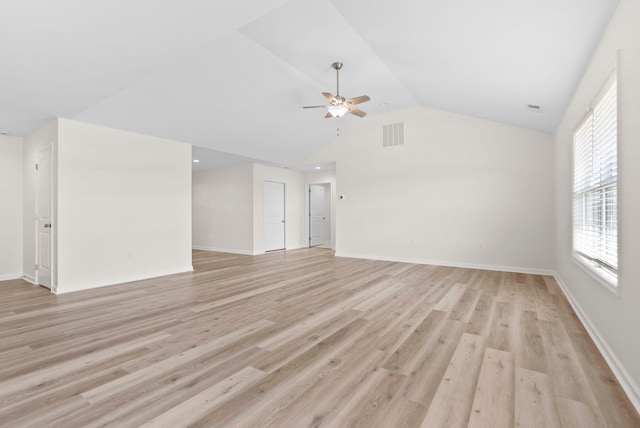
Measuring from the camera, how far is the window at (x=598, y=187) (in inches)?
93.7

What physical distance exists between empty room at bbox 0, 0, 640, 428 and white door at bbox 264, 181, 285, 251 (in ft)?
5.68

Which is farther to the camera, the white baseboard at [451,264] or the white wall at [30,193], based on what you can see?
the white baseboard at [451,264]

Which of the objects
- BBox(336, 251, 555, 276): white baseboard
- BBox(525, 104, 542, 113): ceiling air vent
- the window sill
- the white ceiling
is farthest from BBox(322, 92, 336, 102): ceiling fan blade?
BBox(336, 251, 555, 276): white baseboard

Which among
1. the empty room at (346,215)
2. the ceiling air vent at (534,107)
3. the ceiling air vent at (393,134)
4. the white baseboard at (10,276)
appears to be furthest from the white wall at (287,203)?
the ceiling air vent at (534,107)

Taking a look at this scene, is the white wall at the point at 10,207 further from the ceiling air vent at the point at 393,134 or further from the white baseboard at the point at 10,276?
the ceiling air vent at the point at 393,134

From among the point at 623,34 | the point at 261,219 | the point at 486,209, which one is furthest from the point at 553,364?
the point at 261,219

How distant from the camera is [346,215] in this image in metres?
7.79

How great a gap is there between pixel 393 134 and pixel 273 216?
13.9ft

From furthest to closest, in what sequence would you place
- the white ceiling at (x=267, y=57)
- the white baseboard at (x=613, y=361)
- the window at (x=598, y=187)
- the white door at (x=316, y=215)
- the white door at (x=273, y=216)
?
the white door at (x=316, y=215)
the white door at (x=273, y=216)
the white ceiling at (x=267, y=57)
the window at (x=598, y=187)
the white baseboard at (x=613, y=361)

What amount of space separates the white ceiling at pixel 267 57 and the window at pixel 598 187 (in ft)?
1.95

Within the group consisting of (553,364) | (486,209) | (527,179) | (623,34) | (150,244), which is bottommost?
(553,364)

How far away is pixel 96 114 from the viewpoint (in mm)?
4363

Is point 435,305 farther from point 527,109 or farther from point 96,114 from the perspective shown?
point 96,114

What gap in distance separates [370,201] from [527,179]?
320cm
